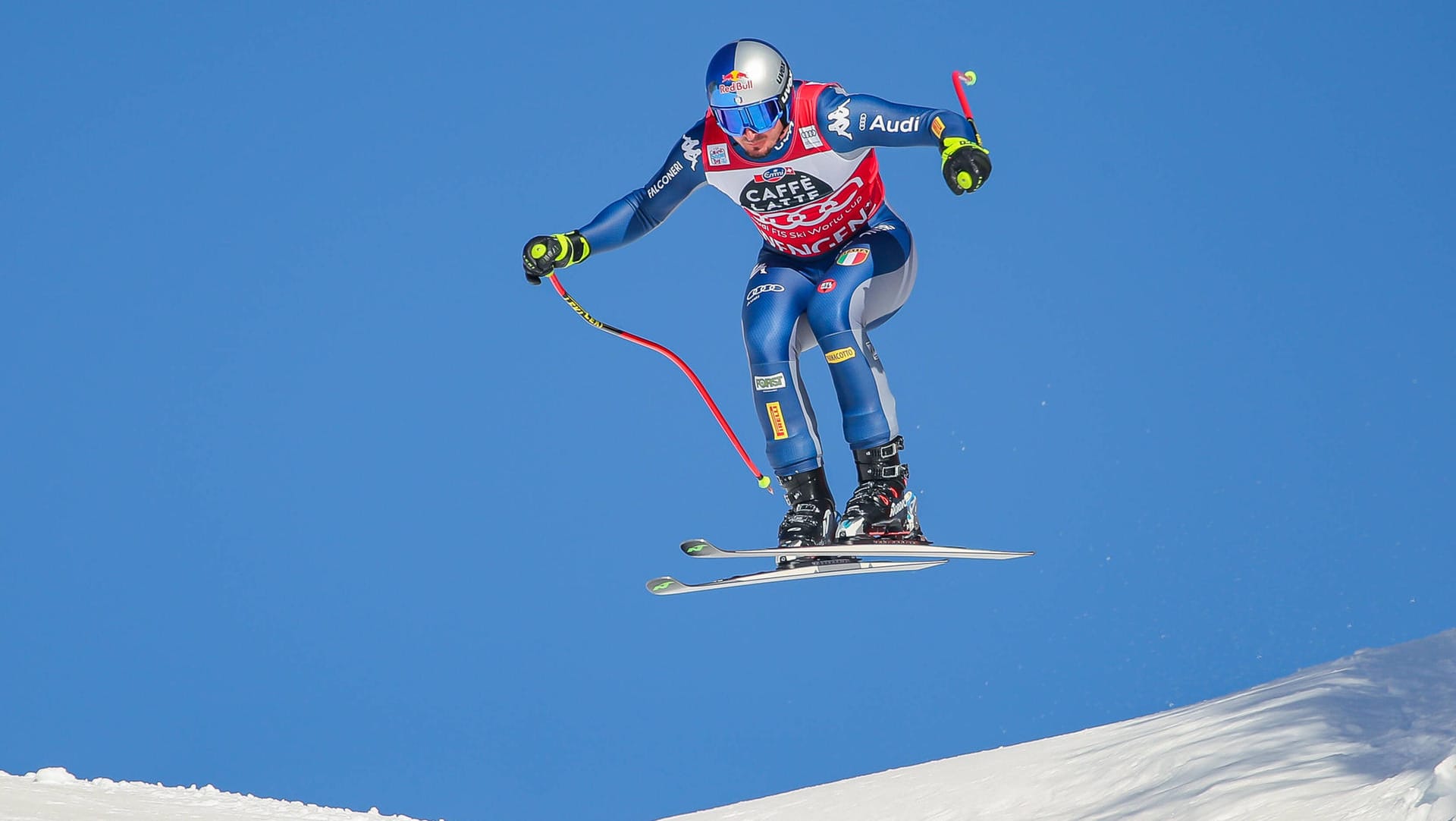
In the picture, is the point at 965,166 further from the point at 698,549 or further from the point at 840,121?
the point at 698,549

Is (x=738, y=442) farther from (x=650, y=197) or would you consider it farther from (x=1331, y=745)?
(x=1331, y=745)

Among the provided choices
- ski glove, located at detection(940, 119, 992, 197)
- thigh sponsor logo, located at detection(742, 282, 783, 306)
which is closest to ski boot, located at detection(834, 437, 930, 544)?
thigh sponsor logo, located at detection(742, 282, 783, 306)

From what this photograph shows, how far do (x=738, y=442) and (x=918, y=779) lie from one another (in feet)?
5.61

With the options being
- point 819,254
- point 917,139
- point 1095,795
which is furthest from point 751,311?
Answer: point 1095,795

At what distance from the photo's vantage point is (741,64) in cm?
463

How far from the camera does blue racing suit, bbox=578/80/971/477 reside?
15.5ft

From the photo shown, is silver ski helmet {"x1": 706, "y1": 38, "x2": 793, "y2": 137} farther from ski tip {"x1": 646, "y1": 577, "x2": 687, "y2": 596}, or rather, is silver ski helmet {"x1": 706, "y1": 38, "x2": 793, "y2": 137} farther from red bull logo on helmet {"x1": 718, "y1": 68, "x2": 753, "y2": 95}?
ski tip {"x1": 646, "y1": 577, "x2": 687, "y2": 596}

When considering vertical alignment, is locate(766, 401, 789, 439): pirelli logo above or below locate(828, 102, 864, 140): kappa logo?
below

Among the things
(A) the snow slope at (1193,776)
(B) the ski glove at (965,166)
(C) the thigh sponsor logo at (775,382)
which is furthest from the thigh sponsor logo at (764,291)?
(A) the snow slope at (1193,776)

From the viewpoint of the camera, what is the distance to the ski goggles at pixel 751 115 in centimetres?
468

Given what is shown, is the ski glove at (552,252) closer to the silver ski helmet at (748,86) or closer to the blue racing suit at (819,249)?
the blue racing suit at (819,249)

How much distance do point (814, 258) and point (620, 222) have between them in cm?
72

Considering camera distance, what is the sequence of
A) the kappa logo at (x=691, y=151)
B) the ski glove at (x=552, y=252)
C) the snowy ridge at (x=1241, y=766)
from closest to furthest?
1. the snowy ridge at (x=1241, y=766)
2. the kappa logo at (x=691, y=151)
3. the ski glove at (x=552, y=252)

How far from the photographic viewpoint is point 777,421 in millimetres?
4762
